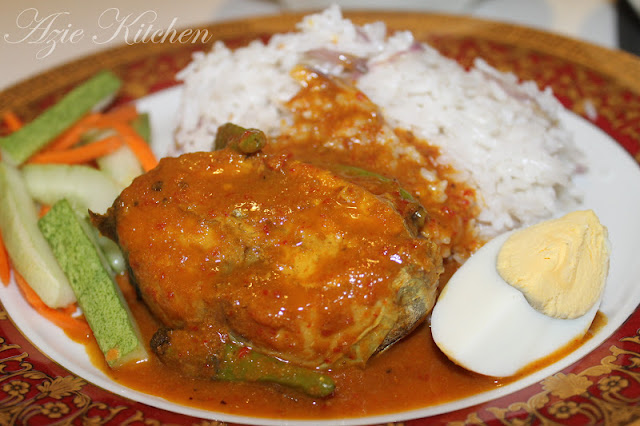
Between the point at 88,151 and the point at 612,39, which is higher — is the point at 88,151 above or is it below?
above

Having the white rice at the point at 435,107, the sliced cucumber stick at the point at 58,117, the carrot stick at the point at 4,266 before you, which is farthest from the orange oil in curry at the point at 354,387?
the sliced cucumber stick at the point at 58,117

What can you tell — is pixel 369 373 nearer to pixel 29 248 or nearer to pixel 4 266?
pixel 29 248

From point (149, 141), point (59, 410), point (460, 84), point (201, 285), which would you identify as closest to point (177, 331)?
point (201, 285)

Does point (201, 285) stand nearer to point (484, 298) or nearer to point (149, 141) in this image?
point (484, 298)

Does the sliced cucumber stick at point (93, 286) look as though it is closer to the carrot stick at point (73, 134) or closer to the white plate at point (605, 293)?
the white plate at point (605, 293)

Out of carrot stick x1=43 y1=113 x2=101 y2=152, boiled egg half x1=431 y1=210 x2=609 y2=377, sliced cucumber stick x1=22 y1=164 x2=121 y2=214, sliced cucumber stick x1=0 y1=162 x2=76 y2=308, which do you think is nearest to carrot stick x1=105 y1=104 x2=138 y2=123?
carrot stick x1=43 y1=113 x2=101 y2=152
